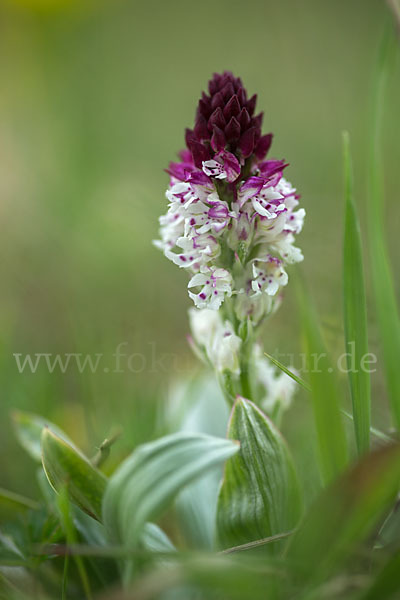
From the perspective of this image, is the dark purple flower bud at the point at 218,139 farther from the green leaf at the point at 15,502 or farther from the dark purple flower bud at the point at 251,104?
the green leaf at the point at 15,502

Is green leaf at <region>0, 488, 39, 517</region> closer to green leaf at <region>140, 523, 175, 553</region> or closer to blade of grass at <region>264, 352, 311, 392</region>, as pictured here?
green leaf at <region>140, 523, 175, 553</region>

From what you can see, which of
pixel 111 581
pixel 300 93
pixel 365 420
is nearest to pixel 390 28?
pixel 365 420

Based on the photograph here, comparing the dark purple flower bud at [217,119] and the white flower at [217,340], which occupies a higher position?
the dark purple flower bud at [217,119]

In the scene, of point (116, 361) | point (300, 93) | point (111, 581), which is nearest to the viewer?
point (111, 581)

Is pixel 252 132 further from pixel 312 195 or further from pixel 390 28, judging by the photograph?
pixel 312 195

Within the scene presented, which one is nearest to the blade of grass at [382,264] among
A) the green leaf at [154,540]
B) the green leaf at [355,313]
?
the green leaf at [355,313]
